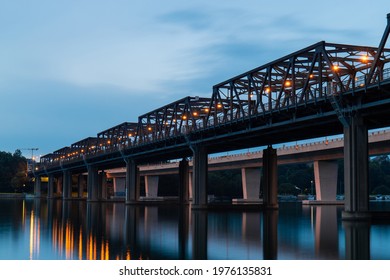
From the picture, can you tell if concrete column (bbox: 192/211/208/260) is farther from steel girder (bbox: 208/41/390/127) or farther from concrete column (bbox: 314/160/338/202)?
concrete column (bbox: 314/160/338/202)

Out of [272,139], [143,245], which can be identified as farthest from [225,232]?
[272,139]

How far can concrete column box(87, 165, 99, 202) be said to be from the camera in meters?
162

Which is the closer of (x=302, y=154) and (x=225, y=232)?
(x=225, y=232)

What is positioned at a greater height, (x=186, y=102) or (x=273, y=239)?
(x=186, y=102)

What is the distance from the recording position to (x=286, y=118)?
78.3 metres

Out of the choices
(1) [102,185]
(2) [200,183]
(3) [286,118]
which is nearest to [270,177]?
(2) [200,183]

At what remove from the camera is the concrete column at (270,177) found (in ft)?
339

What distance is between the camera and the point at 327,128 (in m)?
80.6

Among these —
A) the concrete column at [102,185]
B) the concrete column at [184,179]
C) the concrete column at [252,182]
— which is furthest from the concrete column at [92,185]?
the concrete column at [252,182]

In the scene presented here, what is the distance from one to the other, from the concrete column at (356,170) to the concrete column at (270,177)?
1603 inches

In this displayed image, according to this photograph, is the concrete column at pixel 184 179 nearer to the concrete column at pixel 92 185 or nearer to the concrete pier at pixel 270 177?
the concrete pier at pixel 270 177

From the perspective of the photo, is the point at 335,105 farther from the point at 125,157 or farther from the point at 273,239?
the point at 125,157

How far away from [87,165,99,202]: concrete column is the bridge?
13010 millimetres
